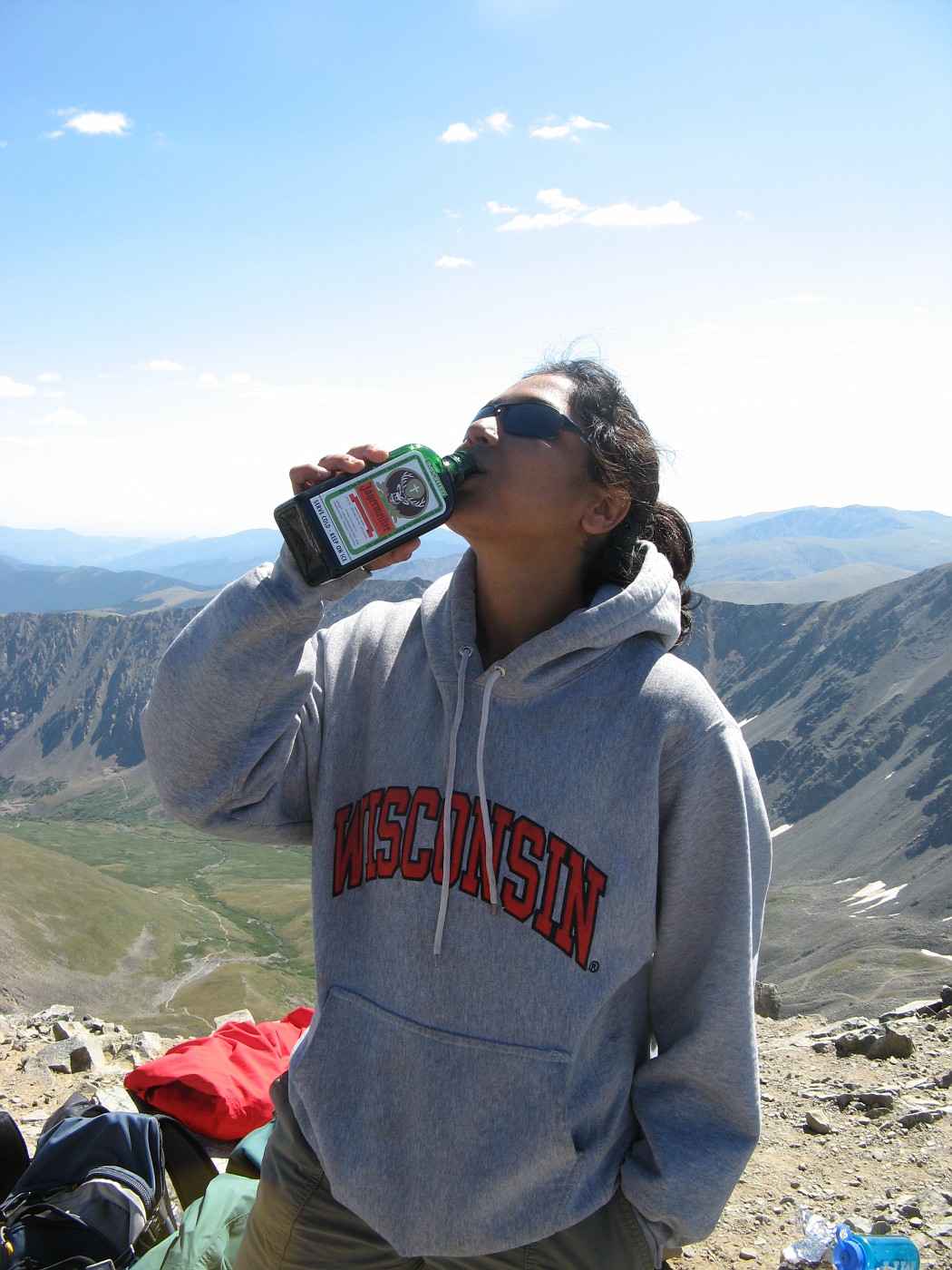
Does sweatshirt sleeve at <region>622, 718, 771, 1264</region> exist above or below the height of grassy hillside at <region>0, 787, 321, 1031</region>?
above

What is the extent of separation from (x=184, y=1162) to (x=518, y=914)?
13.5 ft

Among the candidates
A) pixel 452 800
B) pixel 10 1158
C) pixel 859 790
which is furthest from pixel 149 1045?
pixel 859 790

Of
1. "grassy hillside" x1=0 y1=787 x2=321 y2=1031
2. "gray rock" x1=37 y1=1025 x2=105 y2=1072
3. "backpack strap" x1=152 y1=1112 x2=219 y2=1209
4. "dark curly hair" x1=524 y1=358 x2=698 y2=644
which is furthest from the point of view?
"grassy hillside" x1=0 y1=787 x2=321 y2=1031

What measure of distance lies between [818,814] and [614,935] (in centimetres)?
13340

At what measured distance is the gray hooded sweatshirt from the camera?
2936mm

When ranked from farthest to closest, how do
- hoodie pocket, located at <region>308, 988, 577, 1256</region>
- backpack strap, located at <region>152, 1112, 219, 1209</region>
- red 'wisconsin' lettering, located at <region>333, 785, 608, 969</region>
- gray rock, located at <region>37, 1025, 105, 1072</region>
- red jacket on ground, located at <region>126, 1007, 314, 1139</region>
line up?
gray rock, located at <region>37, 1025, 105, 1072</region>, red jacket on ground, located at <region>126, 1007, 314, 1139</region>, backpack strap, located at <region>152, 1112, 219, 1209</region>, red 'wisconsin' lettering, located at <region>333, 785, 608, 969</region>, hoodie pocket, located at <region>308, 988, 577, 1256</region>

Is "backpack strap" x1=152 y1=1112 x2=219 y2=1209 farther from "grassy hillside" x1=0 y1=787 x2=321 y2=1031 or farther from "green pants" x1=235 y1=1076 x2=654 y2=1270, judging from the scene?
"grassy hillside" x1=0 y1=787 x2=321 y2=1031

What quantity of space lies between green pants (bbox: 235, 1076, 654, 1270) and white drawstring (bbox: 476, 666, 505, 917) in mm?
1117

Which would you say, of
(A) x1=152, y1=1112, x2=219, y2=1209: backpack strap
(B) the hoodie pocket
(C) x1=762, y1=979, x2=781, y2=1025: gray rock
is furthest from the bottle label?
(C) x1=762, y1=979, x2=781, y2=1025: gray rock

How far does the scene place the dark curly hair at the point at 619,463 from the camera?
11.5 ft

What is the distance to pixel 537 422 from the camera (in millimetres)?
3441

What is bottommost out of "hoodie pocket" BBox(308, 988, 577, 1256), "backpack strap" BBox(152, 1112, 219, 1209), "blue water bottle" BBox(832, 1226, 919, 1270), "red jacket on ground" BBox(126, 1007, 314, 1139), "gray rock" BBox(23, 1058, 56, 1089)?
"gray rock" BBox(23, 1058, 56, 1089)

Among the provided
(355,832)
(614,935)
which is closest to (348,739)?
(355,832)

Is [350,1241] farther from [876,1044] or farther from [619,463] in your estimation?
[876,1044]
